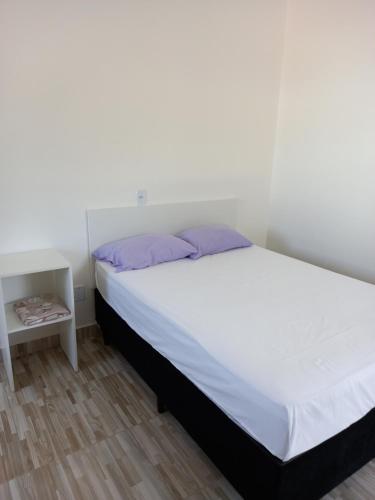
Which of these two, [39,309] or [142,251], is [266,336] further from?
[39,309]

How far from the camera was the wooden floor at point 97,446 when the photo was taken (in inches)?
60.3

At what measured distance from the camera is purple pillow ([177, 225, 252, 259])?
264cm

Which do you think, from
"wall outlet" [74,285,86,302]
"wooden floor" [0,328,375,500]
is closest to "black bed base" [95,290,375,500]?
A: "wooden floor" [0,328,375,500]

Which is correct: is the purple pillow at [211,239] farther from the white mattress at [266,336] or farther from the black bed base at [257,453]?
the black bed base at [257,453]

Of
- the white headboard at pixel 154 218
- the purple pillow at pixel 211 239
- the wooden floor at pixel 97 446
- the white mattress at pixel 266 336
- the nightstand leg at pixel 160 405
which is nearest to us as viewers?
the white mattress at pixel 266 336

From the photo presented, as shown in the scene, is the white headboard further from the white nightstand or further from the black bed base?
the black bed base

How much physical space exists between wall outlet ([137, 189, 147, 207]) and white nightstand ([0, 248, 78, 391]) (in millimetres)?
716

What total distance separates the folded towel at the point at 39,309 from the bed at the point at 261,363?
320 millimetres

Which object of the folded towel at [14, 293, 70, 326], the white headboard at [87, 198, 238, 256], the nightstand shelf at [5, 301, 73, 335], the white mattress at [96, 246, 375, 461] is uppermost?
→ the white headboard at [87, 198, 238, 256]

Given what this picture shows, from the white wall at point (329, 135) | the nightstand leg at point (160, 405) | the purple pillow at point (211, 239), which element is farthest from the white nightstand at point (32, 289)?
the white wall at point (329, 135)

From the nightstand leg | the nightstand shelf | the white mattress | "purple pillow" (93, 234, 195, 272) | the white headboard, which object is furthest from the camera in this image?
the white headboard

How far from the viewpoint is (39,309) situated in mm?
2184

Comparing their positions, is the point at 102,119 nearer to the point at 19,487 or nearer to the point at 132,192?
the point at 132,192

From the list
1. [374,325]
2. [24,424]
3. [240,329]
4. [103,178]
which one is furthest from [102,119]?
[374,325]
